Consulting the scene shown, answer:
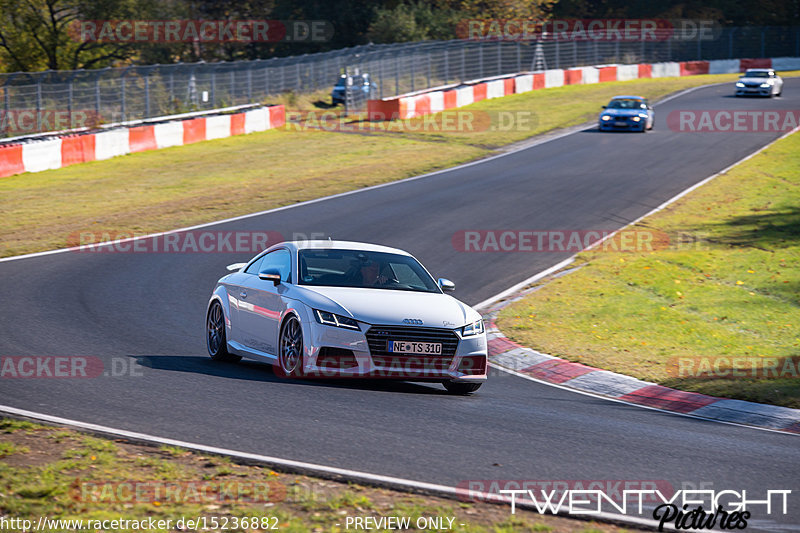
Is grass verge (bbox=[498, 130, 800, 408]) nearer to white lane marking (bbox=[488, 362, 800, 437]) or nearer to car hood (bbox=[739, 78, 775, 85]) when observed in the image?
white lane marking (bbox=[488, 362, 800, 437])

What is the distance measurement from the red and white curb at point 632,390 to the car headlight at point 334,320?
3.19 m

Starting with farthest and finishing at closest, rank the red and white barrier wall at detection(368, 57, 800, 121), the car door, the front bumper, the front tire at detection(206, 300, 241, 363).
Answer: the red and white barrier wall at detection(368, 57, 800, 121) < the front tire at detection(206, 300, 241, 363) < the car door < the front bumper

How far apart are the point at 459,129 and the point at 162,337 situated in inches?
1154

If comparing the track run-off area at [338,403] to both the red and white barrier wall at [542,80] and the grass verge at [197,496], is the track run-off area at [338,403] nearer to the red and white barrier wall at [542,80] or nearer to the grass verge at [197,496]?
the grass verge at [197,496]

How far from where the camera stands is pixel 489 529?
19.0 ft

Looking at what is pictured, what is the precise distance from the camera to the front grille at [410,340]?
9609mm

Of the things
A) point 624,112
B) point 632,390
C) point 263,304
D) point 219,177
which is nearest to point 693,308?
point 632,390

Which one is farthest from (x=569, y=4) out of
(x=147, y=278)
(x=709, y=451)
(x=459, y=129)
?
(x=709, y=451)

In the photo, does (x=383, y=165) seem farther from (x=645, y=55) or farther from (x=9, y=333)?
(x=645, y=55)

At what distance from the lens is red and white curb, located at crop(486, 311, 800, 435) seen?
10.1 meters

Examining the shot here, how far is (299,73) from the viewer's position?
46688 mm

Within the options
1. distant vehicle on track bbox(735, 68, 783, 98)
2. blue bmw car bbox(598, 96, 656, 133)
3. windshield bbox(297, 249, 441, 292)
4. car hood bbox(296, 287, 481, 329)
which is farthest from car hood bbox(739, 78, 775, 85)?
car hood bbox(296, 287, 481, 329)

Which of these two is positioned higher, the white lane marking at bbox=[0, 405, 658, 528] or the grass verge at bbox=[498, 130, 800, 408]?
the white lane marking at bbox=[0, 405, 658, 528]

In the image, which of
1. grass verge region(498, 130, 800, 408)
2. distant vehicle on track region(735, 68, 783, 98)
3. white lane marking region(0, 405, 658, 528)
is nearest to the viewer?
white lane marking region(0, 405, 658, 528)
